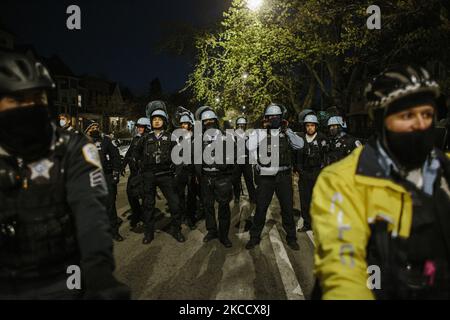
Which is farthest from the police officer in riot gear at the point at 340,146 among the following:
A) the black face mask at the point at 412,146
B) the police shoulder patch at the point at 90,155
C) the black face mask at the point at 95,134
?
the police shoulder patch at the point at 90,155

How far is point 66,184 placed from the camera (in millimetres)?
1842

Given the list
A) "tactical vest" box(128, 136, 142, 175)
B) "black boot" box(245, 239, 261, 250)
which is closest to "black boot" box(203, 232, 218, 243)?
"black boot" box(245, 239, 261, 250)

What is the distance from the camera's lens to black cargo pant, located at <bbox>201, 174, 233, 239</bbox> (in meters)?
5.94

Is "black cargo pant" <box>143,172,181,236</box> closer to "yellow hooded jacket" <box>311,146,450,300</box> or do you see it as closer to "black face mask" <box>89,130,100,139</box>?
"black face mask" <box>89,130,100,139</box>

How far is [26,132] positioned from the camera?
1.78 metres

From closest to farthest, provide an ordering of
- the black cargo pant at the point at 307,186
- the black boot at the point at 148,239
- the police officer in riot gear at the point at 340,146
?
1. the black boot at the point at 148,239
2. the black cargo pant at the point at 307,186
3. the police officer in riot gear at the point at 340,146

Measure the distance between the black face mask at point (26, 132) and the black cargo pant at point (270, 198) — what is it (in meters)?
4.31

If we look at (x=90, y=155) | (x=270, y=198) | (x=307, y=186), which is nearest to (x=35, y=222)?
(x=90, y=155)

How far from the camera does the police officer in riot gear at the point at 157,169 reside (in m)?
6.32

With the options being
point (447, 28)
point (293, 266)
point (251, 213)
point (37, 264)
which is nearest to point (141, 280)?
point (293, 266)

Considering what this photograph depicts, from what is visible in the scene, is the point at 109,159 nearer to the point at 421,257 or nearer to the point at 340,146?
the point at 340,146

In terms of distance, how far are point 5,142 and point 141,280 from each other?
10.4 ft

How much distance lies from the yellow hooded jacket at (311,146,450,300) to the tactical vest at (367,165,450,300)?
0.05 m

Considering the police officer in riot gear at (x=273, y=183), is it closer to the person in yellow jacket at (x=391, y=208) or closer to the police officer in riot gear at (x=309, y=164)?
the police officer in riot gear at (x=309, y=164)
